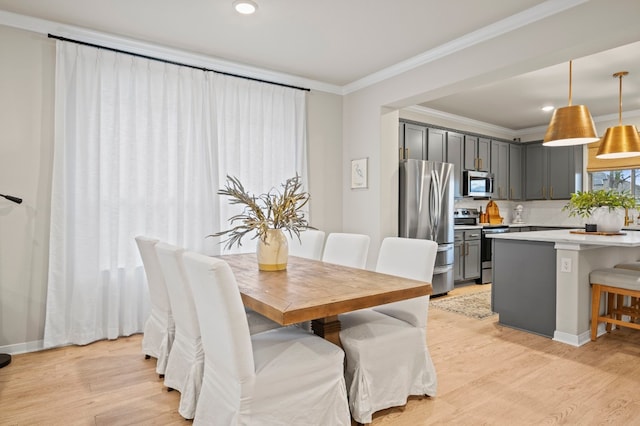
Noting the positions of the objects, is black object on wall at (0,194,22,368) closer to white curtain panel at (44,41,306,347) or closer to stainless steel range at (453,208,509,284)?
white curtain panel at (44,41,306,347)

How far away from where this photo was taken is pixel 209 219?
3789 millimetres

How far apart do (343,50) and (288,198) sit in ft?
6.03

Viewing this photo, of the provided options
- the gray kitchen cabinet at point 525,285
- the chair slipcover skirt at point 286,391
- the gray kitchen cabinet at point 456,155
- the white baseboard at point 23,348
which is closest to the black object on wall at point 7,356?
the white baseboard at point 23,348

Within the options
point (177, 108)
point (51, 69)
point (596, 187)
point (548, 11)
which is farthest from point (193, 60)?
point (596, 187)

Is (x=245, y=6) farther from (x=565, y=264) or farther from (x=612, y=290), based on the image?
(x=612, y=290)

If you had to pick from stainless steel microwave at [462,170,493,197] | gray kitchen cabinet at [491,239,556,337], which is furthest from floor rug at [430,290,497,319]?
stainless steel microwave at [462,170,493,197]

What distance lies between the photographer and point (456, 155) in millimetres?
5883

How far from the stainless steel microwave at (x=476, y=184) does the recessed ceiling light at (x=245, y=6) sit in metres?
4.20

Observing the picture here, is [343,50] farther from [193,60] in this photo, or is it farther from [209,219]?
[209,219]

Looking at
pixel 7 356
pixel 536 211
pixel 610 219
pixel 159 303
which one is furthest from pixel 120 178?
pixel 536 211

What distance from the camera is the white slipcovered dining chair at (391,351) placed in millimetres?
2020

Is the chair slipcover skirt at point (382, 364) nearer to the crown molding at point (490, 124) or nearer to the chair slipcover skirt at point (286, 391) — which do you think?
the chair slipcover skirt at point (286, 391)

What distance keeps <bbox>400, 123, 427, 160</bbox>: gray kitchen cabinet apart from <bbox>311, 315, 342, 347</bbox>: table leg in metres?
3.48

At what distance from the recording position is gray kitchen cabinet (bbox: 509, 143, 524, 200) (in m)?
6.86
